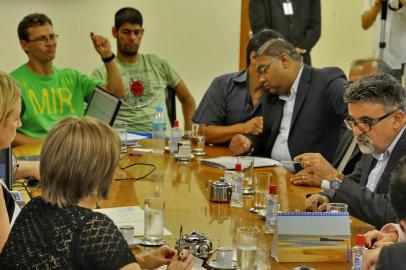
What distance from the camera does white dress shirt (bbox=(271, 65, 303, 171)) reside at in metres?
Result: 4.07

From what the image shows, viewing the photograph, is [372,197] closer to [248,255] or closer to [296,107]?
[248,255]

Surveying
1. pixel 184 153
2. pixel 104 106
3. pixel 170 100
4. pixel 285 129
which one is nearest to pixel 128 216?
pixel 184 153

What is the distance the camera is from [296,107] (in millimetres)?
4066

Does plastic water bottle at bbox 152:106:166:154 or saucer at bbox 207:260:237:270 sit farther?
plastic water bottle at bbox 152:106:166:154

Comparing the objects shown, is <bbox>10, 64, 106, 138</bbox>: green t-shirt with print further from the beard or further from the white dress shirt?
the beard

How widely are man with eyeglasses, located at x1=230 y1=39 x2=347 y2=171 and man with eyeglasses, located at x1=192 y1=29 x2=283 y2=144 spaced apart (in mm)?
253

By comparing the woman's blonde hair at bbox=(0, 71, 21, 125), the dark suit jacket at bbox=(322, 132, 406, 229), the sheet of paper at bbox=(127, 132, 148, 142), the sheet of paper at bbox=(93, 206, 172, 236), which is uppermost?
the woman's blonde hair at bbox=(0, 71, 21, 125)

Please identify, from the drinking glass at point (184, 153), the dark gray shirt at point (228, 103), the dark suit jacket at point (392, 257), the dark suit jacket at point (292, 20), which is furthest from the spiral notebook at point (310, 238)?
the dark suit jacket at point (292, 20)

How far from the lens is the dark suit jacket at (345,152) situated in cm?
367

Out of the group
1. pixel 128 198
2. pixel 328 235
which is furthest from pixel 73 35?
pixel 328 235

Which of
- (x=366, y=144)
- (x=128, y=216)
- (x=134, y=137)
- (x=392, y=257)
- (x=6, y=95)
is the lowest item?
(x=134, y=137)

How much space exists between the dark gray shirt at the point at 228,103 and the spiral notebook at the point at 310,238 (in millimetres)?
2196

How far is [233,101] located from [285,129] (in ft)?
1.68

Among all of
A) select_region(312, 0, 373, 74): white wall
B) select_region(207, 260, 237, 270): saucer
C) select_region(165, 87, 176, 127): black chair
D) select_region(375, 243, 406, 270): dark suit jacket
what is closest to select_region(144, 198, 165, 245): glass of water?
select_region(207, 260, 237, 270): saucer
